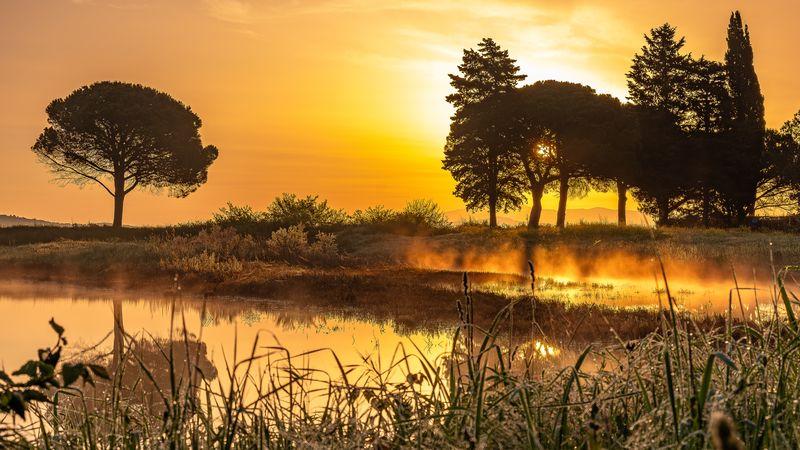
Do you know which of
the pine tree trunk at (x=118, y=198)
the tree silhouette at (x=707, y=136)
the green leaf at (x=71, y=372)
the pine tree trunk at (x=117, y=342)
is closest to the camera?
the green leaf at (x=71, y=372)

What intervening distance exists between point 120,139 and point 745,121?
44252 mm

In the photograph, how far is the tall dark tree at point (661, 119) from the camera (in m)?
50.8

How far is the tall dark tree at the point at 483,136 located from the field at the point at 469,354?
14410mm

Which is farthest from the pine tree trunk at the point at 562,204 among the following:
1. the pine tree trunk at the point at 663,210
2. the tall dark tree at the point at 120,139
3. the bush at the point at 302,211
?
the tall dark tree at the point at 120,139

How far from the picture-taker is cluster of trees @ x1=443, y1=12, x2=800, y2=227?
50.5m

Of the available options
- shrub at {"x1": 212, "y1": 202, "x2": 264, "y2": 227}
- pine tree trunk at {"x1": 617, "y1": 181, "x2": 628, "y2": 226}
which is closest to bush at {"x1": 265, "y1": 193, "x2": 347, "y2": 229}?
shrub at {"x1": 212, "y1": 202, "x2": 264, "y2": 227}

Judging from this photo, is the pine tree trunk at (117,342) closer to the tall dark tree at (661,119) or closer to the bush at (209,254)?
the bush at (209,254)

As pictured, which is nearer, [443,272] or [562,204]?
[443,272]

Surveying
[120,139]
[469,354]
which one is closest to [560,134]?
[120,139]

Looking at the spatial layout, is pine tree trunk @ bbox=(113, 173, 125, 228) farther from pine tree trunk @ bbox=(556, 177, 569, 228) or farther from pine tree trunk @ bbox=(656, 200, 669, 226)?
pine tree trunk @ bbox=(656, 200, 669, 226)

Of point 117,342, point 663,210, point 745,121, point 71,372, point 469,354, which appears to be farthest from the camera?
point 663,210

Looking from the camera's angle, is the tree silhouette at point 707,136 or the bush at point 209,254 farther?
the tree silhouette at point 707,136

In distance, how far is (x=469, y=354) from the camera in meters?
3.66

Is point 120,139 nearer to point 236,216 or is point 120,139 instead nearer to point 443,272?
point 236,216
